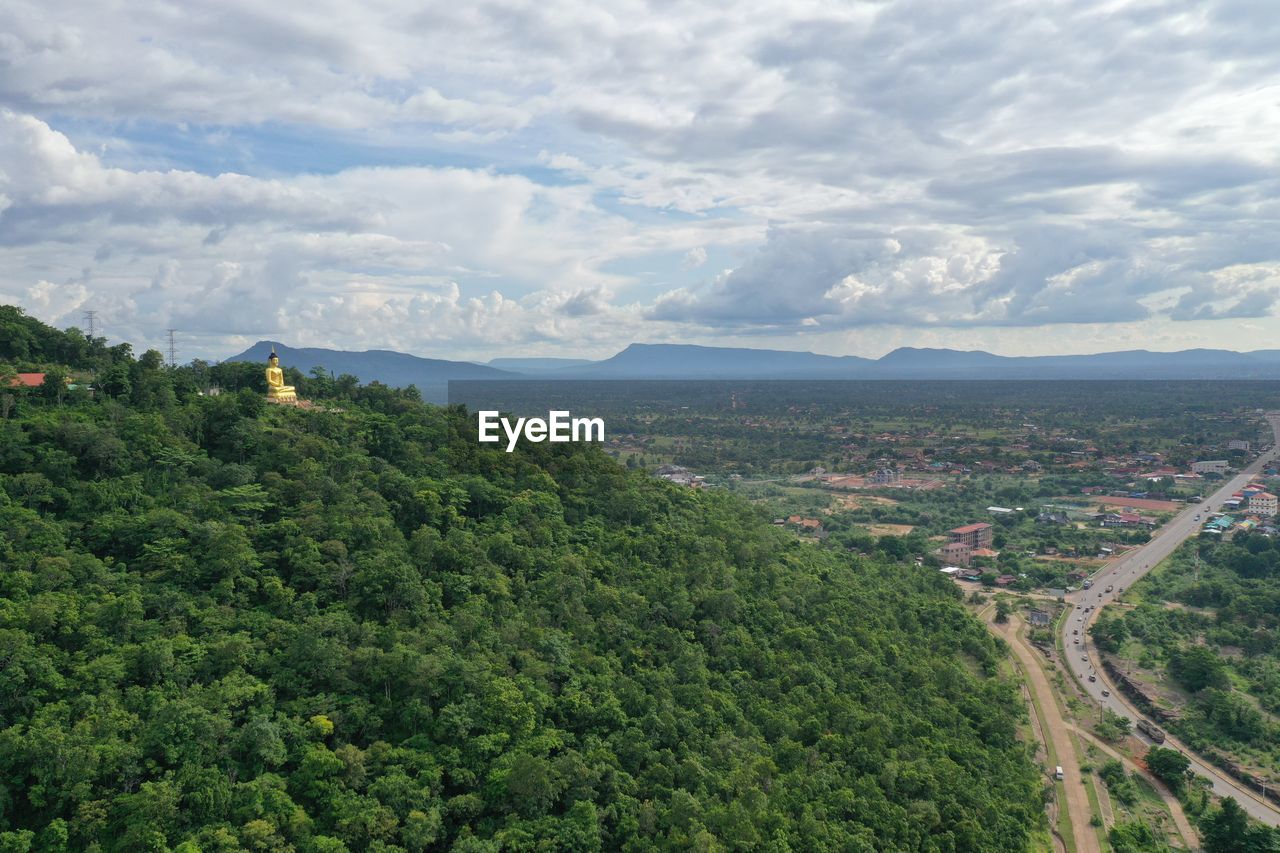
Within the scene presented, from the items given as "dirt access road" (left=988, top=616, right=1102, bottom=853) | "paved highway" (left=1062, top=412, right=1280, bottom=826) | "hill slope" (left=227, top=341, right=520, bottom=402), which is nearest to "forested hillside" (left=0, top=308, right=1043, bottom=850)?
"dirt access road" (left=988, top=616, right=1102, bottom=853)

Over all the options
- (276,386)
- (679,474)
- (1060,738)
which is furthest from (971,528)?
(276,386)

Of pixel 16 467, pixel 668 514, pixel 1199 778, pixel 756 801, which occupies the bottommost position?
pixel 1199 778

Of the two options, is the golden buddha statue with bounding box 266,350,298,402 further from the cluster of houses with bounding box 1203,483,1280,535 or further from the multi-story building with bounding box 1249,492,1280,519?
the multi-story building with bounding box 1249,492,1280,519

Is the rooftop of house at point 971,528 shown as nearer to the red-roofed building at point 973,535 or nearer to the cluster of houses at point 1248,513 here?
the red-roofed building at point 973,535

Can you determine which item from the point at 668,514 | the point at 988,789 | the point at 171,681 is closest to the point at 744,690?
the point at 988,789

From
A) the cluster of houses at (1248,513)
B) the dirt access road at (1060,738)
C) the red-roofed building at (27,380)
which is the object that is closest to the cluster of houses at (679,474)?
the dirt access road at (1060,738)

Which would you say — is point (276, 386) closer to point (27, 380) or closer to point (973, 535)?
point (27, 380)

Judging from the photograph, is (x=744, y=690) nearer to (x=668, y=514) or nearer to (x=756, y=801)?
(x=756, y=801)

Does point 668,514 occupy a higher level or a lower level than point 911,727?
higher
